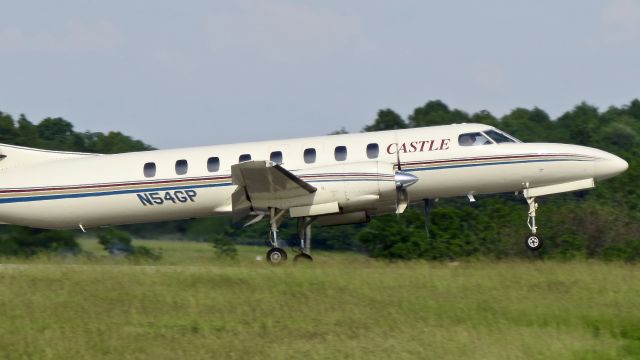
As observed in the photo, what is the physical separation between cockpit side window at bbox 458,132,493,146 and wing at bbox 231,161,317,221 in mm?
3327

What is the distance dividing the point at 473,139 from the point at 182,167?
20.0 feet

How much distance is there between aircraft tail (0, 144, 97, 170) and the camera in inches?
917

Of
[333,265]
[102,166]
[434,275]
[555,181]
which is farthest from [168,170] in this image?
[555,181]

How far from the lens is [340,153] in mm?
22078

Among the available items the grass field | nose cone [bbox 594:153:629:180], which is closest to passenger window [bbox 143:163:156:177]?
the grass field

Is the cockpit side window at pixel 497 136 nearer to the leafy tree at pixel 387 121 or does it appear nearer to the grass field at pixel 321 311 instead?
the grass field at pixel 321 311

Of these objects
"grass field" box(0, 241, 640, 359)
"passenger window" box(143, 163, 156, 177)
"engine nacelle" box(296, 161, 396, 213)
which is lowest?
"grass field" box(0, 241, 640, 359)

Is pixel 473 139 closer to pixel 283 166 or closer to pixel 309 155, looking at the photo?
pixel 309 155

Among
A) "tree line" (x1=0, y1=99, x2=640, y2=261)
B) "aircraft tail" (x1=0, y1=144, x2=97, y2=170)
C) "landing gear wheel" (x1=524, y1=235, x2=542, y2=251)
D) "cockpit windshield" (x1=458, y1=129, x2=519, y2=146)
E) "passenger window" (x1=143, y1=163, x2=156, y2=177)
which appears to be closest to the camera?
"landing gear wheel" (x1=524, y1=235, x2=542, y2=251)

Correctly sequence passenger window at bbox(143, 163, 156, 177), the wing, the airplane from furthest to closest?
passenger window at bbox(143, 163, 156, 177)
the airplane
the wing

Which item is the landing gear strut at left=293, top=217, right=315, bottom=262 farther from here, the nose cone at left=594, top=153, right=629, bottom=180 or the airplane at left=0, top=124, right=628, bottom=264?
the nose cone at left=594, top=153, right=629, bottom=180

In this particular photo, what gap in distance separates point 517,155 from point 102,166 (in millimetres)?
8721

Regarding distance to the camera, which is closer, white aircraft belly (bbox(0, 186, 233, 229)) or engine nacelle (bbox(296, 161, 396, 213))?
engine nacelle (bbox(296, 161, 396, 213))

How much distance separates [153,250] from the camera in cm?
2877
